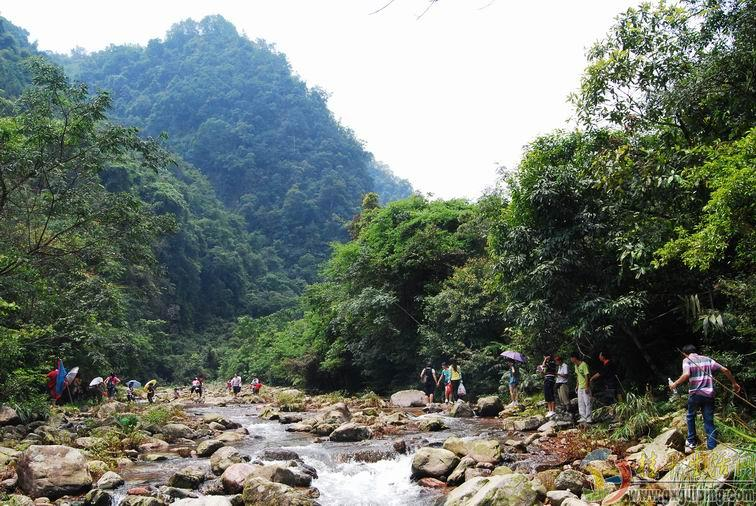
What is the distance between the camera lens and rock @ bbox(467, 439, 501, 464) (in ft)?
30.6

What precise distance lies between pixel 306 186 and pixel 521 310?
247ft

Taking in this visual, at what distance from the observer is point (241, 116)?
96.2m

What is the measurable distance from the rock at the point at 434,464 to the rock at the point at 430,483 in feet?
0.37

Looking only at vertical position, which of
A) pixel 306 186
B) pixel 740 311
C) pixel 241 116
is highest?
pixel 241 116

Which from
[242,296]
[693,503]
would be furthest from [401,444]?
[242,296]

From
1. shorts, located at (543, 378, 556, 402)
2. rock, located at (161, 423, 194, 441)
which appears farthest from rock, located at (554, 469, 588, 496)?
rock, located at (161, 423, 194, 441)

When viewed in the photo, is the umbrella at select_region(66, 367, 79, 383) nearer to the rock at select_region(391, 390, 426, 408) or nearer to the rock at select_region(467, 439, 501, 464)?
the rock at select_region(391, 390, 426, 408)

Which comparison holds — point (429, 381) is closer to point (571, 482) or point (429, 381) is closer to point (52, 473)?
point (571, 482)

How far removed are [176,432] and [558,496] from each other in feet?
34.2

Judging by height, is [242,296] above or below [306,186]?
below

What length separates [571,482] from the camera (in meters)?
7.40

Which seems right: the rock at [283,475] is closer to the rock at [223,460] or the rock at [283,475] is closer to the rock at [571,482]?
the rock at [223,460]

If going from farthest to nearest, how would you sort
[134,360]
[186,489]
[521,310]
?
1. [134,360]
2. [521,310]
3. [186,489]

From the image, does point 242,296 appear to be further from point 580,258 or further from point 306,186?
point 580,258
